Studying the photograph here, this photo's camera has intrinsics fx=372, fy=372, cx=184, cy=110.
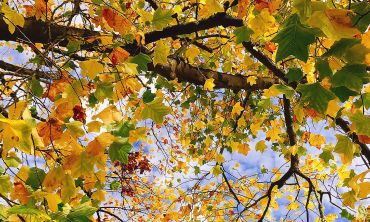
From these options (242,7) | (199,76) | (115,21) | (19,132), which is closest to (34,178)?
(19,132)

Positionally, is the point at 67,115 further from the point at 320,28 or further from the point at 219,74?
the point at 219,74

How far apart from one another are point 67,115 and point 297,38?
4.13 ft

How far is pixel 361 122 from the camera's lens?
60.1 inches

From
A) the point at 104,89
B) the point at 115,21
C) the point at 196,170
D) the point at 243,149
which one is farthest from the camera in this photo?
the point at 196,170

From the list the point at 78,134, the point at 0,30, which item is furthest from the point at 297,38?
the point at 0,30

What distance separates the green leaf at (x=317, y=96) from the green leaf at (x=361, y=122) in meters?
0.19

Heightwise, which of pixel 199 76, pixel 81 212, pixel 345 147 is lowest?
pixel 81 212

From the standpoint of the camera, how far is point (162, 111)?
1777 millimetres

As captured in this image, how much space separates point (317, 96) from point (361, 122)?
0.85 feet

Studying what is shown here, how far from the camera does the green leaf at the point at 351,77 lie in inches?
50.7

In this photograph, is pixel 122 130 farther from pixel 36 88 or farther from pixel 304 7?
pixel 304 7

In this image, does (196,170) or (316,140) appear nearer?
(316,140)

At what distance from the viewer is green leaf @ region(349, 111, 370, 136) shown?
1519 millimetres

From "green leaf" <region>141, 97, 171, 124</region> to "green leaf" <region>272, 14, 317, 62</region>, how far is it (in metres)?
0.74
